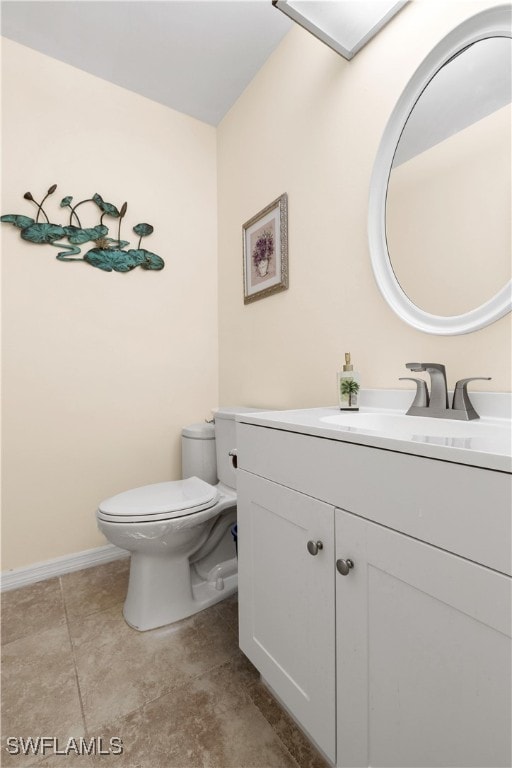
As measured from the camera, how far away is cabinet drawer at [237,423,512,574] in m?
0.46

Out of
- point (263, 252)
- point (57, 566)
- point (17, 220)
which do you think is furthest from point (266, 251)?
point (57, 566)

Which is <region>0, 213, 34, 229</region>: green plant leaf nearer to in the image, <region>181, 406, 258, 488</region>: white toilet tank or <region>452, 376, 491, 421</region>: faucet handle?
<region>181, 406, 258, 488</region>: white toilet tank

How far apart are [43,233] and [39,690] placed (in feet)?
5.81

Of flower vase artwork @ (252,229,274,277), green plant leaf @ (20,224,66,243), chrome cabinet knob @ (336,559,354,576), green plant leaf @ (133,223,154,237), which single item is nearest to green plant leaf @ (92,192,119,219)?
green plant leaf @ (133,223,154,237)

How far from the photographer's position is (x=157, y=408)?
197 centimetres

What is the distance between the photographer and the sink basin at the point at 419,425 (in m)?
0.75

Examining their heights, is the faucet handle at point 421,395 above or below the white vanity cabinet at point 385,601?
above

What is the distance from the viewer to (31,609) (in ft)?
4.70

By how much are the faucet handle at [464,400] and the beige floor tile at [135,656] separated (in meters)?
1.08

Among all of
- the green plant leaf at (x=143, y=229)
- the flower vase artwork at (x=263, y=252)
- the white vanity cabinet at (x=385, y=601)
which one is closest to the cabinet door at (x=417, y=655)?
the white vanity cabinet at (x=385, y=601)

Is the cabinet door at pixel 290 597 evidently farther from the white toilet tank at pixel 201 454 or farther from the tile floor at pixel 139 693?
the white toilet tank at pixel 201 454

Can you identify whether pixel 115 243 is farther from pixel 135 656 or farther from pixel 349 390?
pixel 135 656

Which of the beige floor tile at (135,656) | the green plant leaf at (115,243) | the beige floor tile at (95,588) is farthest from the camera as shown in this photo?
the green plant leaf at (115,243)

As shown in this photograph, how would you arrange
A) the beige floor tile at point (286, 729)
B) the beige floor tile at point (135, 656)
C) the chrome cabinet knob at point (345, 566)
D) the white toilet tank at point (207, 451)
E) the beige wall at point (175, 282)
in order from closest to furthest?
the chrome cabinet knob at point (345, 566)
the beige floor tile at point (286, 729)
the beige floor tile at point (135, 656)
the beige wall at point (175, 282)
the white toilet tank at point (207, 451)
